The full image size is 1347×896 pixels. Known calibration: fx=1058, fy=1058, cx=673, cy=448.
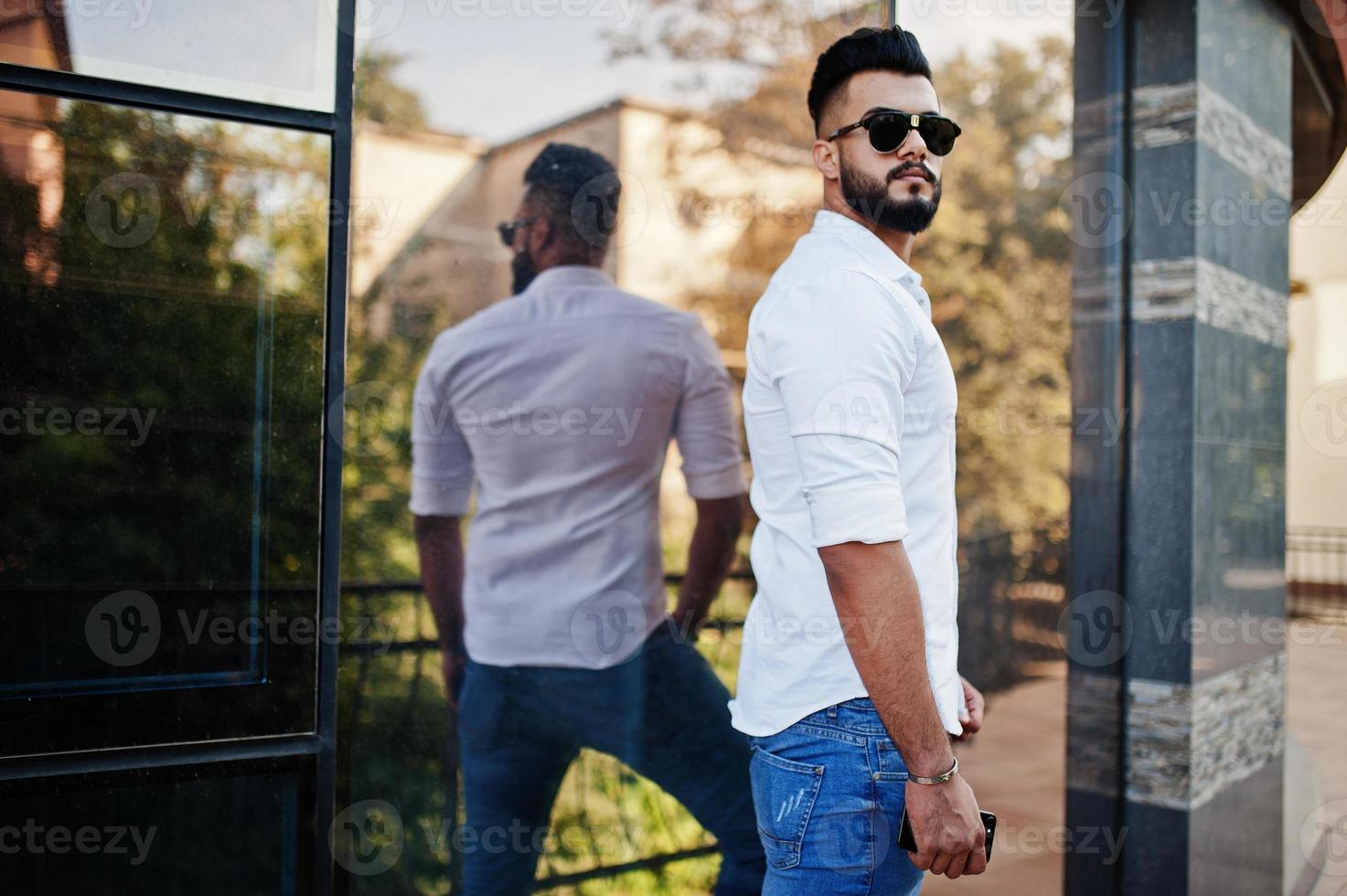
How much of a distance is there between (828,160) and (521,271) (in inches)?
33.1

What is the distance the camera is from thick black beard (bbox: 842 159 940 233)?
2.03m

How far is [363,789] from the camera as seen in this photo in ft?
7.87

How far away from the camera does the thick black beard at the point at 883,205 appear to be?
6.66 ft

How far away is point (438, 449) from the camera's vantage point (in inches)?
98.5

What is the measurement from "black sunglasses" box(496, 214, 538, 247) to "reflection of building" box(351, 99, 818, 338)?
0.7 inches
